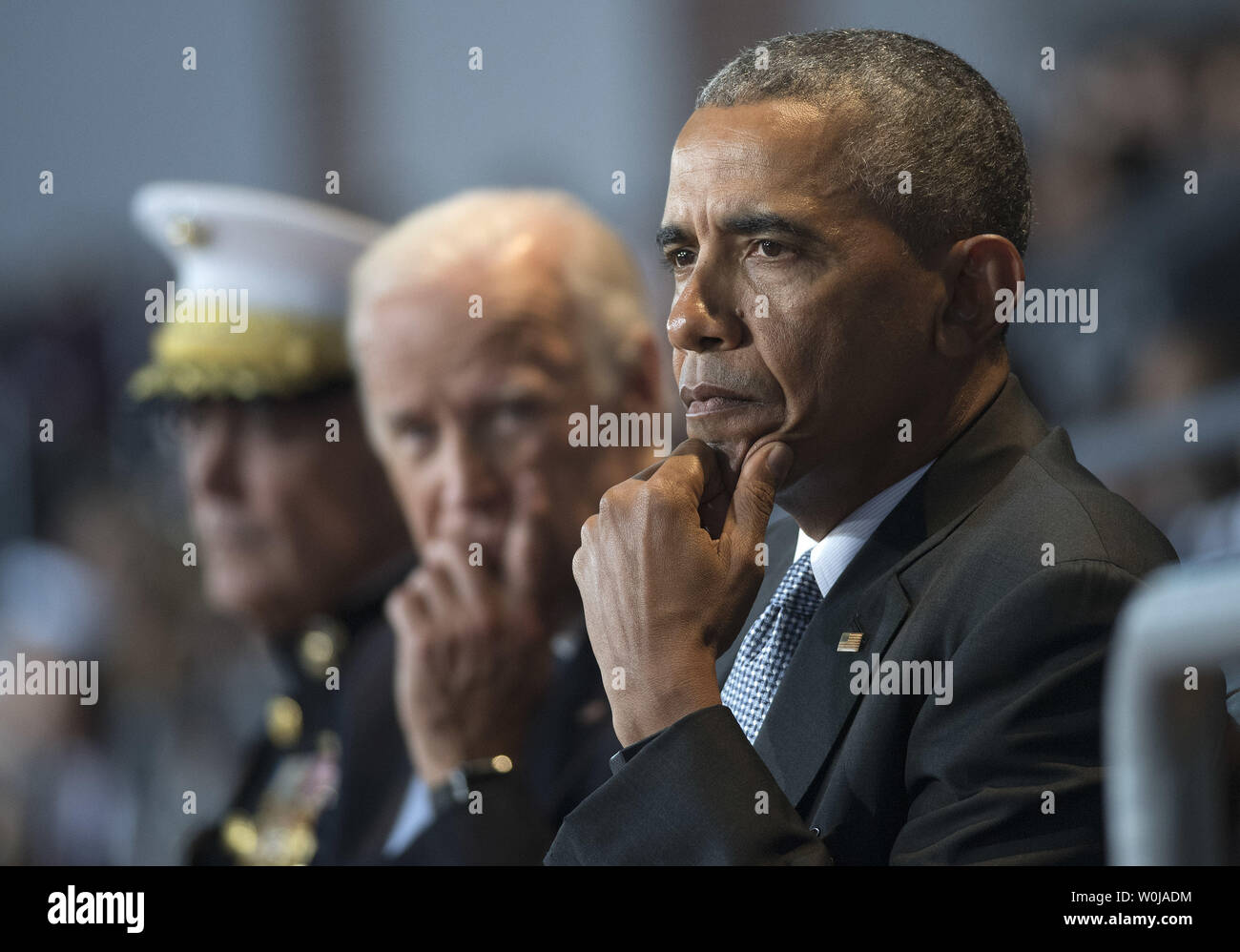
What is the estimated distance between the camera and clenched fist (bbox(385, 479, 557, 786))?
2.17m

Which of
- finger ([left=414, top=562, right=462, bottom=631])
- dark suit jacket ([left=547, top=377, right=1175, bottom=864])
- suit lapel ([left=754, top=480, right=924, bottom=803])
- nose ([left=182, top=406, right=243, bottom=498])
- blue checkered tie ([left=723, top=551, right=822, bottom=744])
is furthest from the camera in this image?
nose ([left=182, top=406, right=243, bottom=498])

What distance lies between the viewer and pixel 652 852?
3.87 feet

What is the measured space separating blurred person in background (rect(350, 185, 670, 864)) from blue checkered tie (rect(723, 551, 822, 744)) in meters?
0.70

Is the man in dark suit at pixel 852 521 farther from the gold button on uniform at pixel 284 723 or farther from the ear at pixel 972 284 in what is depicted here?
the gold button on uniform at pixel 284 723

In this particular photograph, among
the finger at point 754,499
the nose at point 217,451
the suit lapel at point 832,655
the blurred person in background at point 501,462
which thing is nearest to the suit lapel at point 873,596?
the suit lapel at point 832,655

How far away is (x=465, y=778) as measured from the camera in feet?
6.84

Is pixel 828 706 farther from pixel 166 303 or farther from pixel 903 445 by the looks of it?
pixel 166 303

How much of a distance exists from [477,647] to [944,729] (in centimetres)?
117

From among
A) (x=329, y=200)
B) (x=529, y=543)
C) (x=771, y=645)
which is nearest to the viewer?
(x=771, y=645)

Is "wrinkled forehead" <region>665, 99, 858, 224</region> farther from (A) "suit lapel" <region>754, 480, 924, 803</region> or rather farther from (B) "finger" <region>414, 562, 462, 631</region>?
(B) "finger" <region>414, 562, 462, 631</region>

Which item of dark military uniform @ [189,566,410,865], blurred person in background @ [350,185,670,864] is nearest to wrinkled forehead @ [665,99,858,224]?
blurred person in background @ [350,185,670,864]

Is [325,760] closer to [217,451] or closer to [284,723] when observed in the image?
[284,723]

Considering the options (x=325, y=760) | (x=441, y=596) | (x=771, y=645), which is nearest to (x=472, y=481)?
(x=441, y=596)
